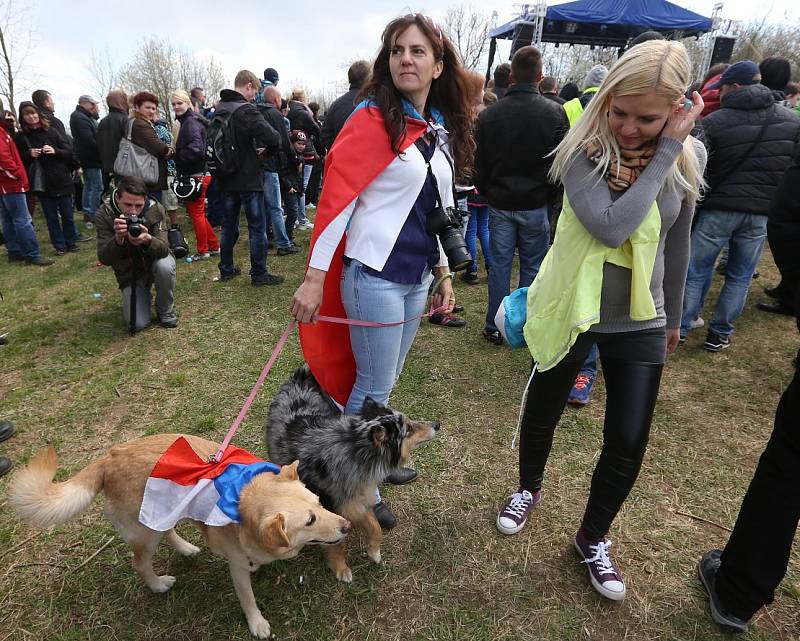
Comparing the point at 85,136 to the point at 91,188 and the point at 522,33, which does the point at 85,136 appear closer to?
the point at 91,188

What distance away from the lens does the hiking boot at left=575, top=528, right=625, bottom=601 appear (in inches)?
80.4

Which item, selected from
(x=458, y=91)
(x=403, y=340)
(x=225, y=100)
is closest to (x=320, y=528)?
(x=403, y=340)

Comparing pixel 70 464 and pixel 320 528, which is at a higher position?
pixel 320 528

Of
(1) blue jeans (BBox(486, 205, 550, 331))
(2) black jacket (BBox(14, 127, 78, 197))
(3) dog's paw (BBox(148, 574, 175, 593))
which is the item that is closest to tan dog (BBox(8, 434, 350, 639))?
(3) dog's paw (BBox(148, 574, 175, 593))

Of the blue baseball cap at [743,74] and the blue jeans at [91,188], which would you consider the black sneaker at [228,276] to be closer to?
the blue jeans at [91,188]

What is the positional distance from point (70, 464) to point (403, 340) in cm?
236

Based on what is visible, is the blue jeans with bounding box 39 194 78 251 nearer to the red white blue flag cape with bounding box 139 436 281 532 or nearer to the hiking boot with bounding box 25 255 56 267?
the hiking boot with bounding box 25 255 56 267

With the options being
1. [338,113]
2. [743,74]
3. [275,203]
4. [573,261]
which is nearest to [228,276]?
[275,203]

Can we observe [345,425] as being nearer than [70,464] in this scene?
Yes

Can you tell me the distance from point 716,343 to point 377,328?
3.96 metres

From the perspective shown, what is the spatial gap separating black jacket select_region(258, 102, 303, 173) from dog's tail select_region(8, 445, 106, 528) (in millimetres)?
4744

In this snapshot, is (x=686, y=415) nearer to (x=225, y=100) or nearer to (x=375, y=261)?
(x=375, y=261)

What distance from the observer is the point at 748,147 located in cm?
377

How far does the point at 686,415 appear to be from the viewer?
→ 11.3 feet
